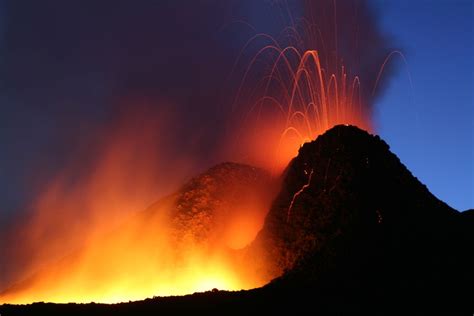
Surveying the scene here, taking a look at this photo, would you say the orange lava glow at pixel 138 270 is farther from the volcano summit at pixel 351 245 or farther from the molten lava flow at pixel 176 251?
the volcano summit at pixel 351 245

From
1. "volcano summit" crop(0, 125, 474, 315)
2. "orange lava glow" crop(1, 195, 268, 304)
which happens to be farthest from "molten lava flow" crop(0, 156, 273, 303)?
"volcano summit" crop(0, 125, 474, 315)

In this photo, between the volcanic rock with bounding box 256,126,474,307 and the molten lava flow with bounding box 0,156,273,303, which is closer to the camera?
the volcanic rock with bounding box 256,126,474,307

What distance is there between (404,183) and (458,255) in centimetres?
756

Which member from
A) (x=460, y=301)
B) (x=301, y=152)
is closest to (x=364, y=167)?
(x=301, y=152)

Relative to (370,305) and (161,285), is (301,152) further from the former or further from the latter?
(370,305)

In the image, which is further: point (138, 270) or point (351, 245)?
point (138, 270)

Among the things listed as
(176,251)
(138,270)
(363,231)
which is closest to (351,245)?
(363,231)

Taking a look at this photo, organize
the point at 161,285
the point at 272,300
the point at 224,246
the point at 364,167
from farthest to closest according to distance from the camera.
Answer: the point at 224,246, the point at 161,285, the point at 364,167, the point at 272,300

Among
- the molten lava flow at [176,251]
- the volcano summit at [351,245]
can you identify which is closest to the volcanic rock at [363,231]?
the volcano summit at [351,245]

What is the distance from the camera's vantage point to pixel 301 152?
34.8m

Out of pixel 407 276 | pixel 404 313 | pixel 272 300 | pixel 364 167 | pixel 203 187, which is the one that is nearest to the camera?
pixel 404 313

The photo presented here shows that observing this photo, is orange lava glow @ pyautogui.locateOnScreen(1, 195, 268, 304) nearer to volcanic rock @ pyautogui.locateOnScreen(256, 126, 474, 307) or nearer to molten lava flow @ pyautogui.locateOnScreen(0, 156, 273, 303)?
molten lava flow @ pyautogui.locateOnScreen(0, 156, 273, 303)

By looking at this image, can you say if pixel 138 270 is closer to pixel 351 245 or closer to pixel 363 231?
pixel 351 245

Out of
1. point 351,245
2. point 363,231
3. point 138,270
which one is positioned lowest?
point 351,245
